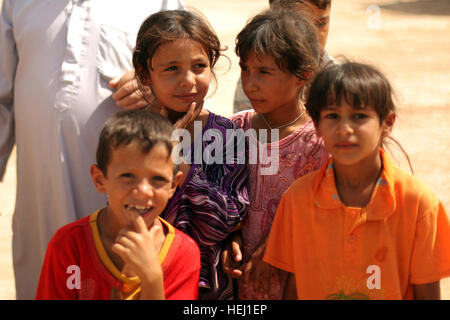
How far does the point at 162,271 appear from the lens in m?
2.37

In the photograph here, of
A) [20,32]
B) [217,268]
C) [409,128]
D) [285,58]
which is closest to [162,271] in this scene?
[217,268]

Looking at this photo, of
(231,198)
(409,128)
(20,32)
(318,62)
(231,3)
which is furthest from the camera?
(231,3)

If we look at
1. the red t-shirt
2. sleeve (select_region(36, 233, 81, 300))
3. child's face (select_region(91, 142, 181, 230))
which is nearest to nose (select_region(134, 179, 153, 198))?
child's face (select_region(91, 142, 181, 230))

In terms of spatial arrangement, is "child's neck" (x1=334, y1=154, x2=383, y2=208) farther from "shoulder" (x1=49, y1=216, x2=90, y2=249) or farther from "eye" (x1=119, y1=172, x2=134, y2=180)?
"shoulder" (x1=49, y1=216, x2=90, y2=249)

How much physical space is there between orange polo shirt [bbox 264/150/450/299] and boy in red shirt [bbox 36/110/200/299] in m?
0.44

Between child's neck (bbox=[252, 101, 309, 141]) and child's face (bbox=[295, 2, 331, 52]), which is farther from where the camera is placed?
child's face (bbox=[295, 2, 331, 52])

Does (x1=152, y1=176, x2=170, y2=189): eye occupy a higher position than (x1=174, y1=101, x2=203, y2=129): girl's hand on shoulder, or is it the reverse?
(x1=174, y1=101, x2=203, y2=129): girl's hand on shoulder

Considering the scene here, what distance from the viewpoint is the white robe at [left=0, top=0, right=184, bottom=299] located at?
10.4 ft

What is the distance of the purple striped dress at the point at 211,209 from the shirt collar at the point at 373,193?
Answer: 36 centimetres

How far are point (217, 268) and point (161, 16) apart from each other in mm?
1063

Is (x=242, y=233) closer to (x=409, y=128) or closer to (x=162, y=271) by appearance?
(x=162, y=271)

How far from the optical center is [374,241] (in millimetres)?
2457

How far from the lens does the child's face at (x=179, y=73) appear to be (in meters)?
2.79

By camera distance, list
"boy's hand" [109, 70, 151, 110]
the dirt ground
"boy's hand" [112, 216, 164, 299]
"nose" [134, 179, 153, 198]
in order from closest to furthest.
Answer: "boy's hand" [112, 216, 164, 299], "nose" [134, 179, 153, 198], "boy's hand" [109, 70, 151, 110], the dirt ground
